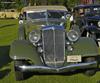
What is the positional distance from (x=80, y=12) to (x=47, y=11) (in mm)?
5567

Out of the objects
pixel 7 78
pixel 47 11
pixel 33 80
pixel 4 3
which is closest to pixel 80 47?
pixel 33 80

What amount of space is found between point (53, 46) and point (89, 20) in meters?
7.22

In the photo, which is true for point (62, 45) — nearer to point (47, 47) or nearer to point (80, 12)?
point (47, 47)

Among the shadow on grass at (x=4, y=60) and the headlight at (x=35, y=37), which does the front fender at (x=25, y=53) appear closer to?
the headlight at (x=35, y=37)

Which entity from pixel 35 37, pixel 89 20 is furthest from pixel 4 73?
pixel 89 20

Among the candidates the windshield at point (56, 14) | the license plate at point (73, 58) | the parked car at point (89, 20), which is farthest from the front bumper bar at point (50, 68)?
the parked car at point (89, 20)

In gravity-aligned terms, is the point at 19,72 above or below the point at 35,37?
below

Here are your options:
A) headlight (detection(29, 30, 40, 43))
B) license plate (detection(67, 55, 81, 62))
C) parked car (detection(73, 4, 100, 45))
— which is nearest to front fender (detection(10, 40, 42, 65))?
headlight (detection(29, 30, 40, 43))

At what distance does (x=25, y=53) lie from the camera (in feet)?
28.4

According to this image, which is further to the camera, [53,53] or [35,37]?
[35,37]

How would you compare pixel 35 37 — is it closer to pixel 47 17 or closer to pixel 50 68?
pixel 50 68

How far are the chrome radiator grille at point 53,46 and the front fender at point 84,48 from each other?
24cm

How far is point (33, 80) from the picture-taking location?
29.3ft

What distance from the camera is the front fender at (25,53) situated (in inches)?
337
